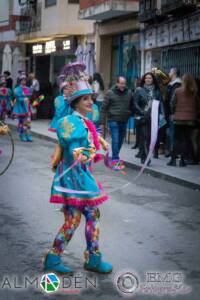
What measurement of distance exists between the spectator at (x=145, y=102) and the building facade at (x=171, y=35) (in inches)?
118

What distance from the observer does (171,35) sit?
778 inches

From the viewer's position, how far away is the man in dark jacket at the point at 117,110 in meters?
15.2

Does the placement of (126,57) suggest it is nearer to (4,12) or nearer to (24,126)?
(24,126)

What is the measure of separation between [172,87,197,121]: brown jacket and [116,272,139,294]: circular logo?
8739 millimetres

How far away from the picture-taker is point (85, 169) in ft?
21.1

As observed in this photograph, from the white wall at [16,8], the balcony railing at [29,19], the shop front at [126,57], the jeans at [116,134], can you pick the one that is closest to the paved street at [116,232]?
the jeans at [116,134]

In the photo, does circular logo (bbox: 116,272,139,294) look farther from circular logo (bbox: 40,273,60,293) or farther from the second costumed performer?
circular logo (bbox: 40,273,60,293)

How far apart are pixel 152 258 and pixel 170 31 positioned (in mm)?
13474

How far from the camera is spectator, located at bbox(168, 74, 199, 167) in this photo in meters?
14.9

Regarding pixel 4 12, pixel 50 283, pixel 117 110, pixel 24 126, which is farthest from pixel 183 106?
pixel 4 12

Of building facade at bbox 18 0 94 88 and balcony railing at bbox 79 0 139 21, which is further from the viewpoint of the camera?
building facade at bbox 18 0 94 88

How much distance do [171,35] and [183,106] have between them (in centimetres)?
524

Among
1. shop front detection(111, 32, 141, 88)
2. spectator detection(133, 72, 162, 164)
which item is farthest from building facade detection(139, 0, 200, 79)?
spectator detection(133, 72, 162, 164)

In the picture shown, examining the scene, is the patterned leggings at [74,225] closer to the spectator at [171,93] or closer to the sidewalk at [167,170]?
the sidewalk at [167,170]
